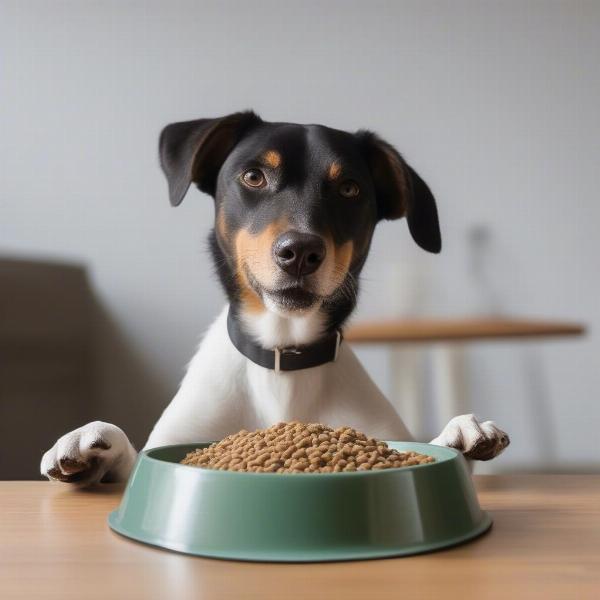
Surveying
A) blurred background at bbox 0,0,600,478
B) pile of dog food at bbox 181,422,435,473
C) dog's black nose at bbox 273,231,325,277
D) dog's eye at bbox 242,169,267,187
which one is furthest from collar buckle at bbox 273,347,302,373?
blurred background at bbox 0,0,600,478

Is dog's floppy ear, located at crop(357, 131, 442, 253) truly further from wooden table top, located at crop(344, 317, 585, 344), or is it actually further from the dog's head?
wooden table top, located at crop(344, 317, 585, 344)

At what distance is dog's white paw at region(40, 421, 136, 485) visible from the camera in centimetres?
96

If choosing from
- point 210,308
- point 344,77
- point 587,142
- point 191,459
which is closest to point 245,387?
point 191,459

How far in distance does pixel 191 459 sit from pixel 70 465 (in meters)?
0.25

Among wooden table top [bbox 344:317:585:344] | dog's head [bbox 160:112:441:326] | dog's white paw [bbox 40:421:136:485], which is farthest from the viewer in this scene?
wooden table top [bbox 344:317:585:344]

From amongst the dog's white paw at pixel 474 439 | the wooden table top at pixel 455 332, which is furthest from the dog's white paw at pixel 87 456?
the wooden table top at pixel 455 332

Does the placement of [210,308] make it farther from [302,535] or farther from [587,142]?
[302,535]

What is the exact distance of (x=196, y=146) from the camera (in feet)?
4.35

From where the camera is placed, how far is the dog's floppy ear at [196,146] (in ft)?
4.34

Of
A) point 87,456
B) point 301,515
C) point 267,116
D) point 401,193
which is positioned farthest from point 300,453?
point 267,116

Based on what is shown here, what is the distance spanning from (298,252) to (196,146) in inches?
11.1

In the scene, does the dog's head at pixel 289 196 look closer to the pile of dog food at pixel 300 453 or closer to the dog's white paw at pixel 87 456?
the dog's white paw at pixel 87 456

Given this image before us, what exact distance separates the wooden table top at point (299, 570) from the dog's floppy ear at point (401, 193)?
2.21ft

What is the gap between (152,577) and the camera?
0.55 metres
